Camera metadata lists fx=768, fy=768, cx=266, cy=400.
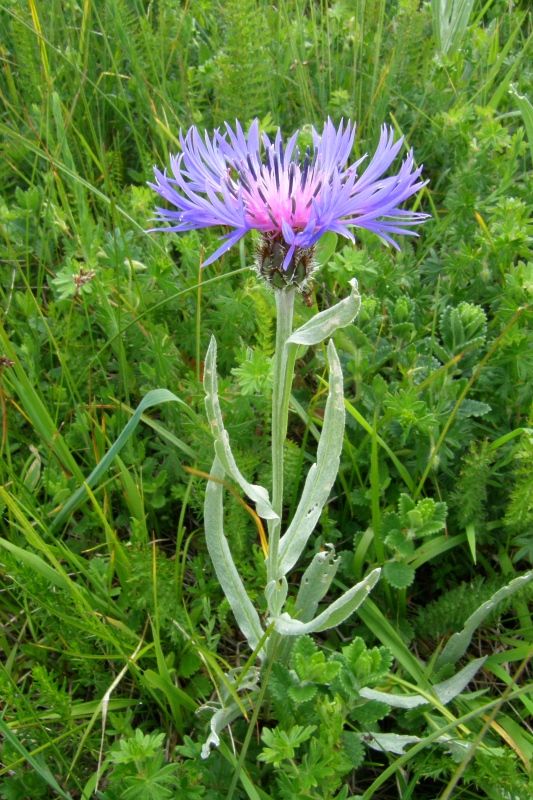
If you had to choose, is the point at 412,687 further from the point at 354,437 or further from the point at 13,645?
the point at 13,645

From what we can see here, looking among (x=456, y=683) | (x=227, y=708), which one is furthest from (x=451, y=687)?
(x=227, y=708)

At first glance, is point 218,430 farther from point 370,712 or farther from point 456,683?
point 456,683

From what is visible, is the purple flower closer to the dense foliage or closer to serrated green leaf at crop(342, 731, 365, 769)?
the dense foliage

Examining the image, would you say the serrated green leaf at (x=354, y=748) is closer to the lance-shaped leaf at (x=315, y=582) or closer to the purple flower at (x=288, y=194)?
the lance-shaped leaf at (x=315, y=582)

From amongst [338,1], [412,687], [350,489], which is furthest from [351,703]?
[338,1]

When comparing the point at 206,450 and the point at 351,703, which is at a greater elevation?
the point at 206,450

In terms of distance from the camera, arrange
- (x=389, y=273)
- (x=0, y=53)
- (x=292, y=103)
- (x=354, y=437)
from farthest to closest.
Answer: (x=292, y=103), (x=0, y=53), (x=389, y=273), (x=354, y=437)
